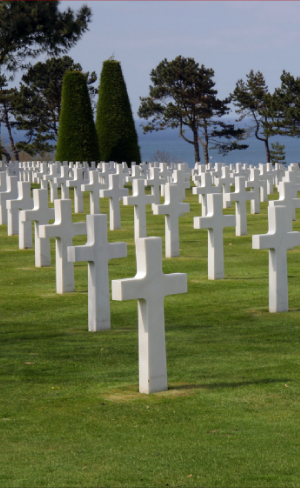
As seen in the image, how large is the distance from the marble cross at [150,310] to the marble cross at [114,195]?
32.2 ft

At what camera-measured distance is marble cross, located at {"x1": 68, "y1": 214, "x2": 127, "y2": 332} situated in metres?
6.99

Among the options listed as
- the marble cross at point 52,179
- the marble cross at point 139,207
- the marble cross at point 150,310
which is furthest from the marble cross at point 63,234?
the marble cross at point 52,179

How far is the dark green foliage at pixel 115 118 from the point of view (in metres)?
32.3

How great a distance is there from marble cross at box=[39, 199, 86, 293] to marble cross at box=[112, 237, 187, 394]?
138 inches

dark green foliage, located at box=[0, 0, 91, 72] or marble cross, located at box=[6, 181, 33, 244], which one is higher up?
dark green foliage, located at box=[0, 0, 91, 72]

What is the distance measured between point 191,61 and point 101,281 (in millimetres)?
46210

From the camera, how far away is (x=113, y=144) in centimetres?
3256

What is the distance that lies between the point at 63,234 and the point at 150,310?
3.73m

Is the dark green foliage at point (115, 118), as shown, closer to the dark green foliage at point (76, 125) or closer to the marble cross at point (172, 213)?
the dark green foliage at point (76, 125)

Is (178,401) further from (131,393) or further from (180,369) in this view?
(180,369)

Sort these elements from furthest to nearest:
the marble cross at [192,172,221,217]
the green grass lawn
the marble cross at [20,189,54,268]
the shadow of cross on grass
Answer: the marble cross at [192,172,221,217] < the marble cross at [20,189,54,268] < the shadow of cross on grass < the green grass lawn

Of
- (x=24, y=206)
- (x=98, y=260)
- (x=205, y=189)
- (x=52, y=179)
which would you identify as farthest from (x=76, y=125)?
(x=98, y=260)

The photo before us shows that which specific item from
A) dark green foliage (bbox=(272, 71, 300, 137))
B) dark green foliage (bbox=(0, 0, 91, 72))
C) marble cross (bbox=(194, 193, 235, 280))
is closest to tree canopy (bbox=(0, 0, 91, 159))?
dark green foliage (bbox=(0, 0, 91, 72))

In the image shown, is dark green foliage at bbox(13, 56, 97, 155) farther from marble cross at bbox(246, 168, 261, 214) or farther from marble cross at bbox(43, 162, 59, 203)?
marble cross at bbox(246, 168, 261, 214)
